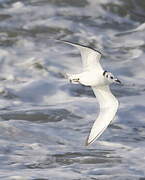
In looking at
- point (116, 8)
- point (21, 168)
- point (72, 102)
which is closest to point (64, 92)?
point (72, 102)

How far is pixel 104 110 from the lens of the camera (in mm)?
7258

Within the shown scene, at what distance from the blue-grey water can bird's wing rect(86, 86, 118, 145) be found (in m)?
0.34

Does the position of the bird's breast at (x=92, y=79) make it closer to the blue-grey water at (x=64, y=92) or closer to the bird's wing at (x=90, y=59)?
the bird's wing at (x=90, y=59)

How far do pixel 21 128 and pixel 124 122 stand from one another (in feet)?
4.30

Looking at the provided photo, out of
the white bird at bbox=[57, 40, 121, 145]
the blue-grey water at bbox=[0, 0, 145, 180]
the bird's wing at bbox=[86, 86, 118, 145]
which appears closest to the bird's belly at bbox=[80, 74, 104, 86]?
the white bird at bbox=[57, 40, 121, 145]

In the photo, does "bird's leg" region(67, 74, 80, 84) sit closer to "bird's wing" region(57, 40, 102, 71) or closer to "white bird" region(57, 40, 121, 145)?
"white bird" region(57, 40, 121, 145)

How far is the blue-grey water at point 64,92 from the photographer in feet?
22.8

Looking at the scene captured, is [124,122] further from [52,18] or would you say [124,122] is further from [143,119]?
[52,18]

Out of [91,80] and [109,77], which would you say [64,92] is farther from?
[109,77]

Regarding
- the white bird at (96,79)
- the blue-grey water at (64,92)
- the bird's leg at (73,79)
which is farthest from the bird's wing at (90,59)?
the blue-grey water at (64,92)

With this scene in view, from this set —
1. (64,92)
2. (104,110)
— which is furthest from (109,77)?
(64,92)

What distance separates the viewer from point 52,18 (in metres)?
12.7

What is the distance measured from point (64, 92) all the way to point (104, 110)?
7.72 feet

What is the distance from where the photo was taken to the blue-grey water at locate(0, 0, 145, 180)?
6.94m
